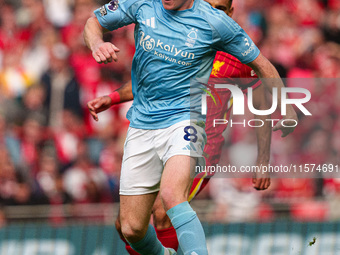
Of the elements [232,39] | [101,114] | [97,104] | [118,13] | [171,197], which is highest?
[118,13]

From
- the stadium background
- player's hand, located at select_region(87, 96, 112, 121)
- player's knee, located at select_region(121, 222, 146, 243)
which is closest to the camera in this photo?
player's knee, located at select_region(121, 222, 146, 243)

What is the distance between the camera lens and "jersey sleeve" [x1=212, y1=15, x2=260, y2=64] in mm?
5436

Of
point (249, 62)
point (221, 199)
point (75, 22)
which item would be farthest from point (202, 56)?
point (75, 22)

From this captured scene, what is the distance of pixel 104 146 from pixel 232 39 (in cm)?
546

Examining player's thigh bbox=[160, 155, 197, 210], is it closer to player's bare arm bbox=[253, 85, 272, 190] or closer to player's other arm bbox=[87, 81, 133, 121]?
player's other arm bbox=[87, 81, 133, 121]

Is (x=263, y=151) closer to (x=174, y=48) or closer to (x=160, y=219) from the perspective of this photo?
(x=160, y=219)

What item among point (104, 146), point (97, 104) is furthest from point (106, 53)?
point (104, 146)

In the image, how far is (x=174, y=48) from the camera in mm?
5484

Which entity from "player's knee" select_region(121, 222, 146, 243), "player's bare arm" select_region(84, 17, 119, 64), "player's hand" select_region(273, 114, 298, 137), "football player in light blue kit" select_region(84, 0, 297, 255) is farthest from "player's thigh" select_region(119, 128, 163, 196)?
"player's hand" select_region(273, 114, 298, 137)

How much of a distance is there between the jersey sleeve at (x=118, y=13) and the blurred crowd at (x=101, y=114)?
445 cm

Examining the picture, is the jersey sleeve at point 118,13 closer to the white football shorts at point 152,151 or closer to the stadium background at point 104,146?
the white football shorts at point 152,151

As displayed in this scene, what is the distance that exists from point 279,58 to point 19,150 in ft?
14.0

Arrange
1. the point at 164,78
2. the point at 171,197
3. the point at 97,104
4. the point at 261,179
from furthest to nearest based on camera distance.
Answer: the point at 261,179, the point at 97,104, the point at 164,78, the point at 171,197

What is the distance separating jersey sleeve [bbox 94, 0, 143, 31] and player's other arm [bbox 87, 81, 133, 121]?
0.65 meters
